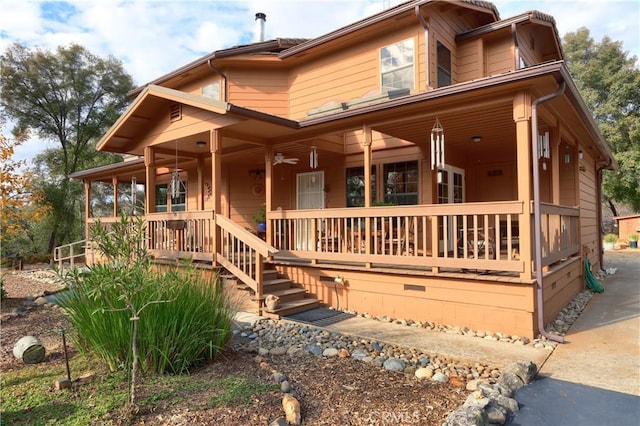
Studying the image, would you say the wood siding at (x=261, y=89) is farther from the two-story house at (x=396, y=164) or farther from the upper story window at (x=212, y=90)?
the upper story window at (x=212, y=90)

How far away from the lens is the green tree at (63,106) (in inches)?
682

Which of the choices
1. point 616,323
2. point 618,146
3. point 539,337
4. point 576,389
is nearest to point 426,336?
point 539,337

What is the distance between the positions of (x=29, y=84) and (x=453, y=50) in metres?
18.5

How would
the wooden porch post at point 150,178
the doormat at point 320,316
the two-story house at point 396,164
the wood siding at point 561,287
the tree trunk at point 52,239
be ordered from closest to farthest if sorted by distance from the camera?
1. the two-story house at point 396,164
2. the wood siding at point 561,287
3. the doormat at point 320,316
4. the wooden porch post at point 150,178
5. the tree trunk at point 52,239

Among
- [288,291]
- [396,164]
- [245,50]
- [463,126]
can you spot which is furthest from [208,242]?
[245,50]

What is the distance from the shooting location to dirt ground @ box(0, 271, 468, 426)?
8.89 feet

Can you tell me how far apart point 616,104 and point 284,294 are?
75.3 ft

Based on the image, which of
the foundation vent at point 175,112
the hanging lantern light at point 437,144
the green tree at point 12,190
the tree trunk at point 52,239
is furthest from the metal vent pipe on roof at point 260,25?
the tree trunk at point 52,239

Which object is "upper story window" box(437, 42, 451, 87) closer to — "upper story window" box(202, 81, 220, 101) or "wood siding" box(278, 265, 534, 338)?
"wood siding" box(278, 265, 534, 338)

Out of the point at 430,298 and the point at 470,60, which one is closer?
the point at 430,298

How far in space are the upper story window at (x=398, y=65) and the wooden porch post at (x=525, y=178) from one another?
3309 millimetres

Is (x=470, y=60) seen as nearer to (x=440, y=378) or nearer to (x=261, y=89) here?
(x=261, y=89)

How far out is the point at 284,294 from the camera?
20.4 ft

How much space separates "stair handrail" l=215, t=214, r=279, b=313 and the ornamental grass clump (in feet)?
5.86
